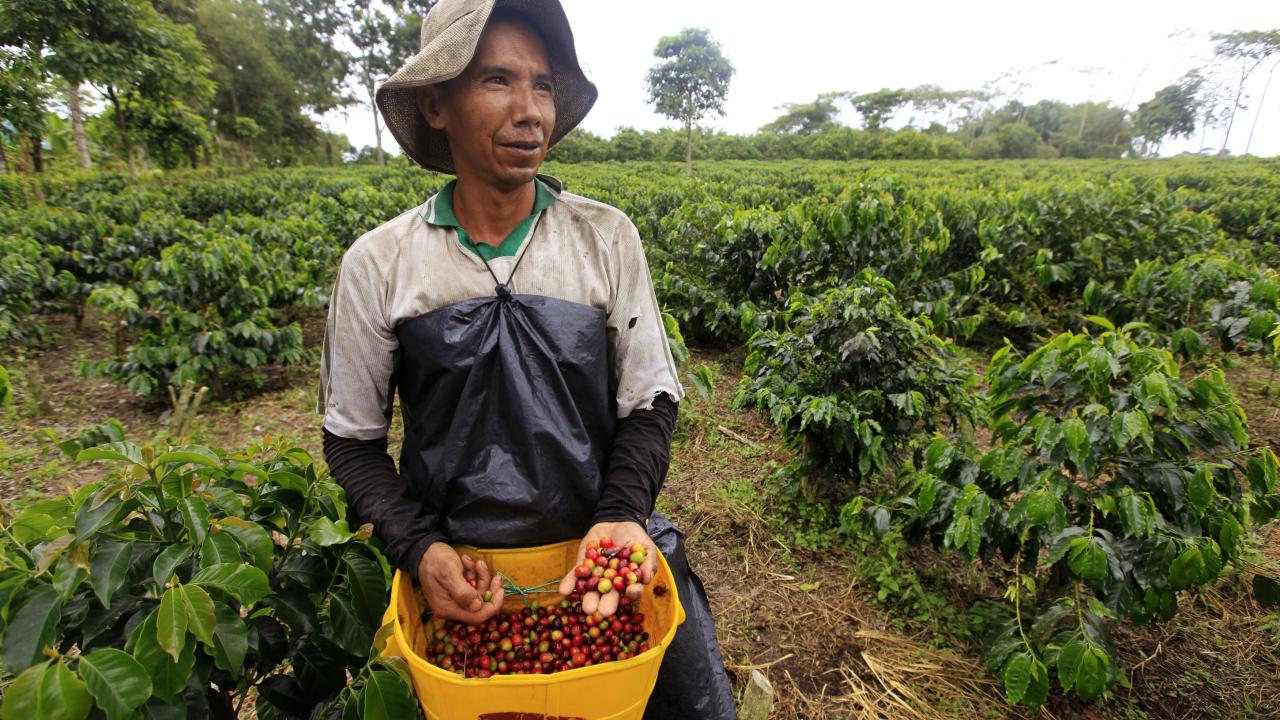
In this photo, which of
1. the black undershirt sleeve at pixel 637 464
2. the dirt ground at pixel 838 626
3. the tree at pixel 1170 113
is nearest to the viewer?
the black undershirt sleeve at pixel 637 464

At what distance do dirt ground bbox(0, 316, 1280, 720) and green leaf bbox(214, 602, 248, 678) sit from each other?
0.65 meters

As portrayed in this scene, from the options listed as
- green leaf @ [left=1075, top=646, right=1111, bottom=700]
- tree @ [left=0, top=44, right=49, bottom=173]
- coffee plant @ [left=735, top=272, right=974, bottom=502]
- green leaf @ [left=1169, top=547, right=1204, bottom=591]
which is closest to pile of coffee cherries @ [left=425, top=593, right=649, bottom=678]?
green leaf @ [left=1075, top=646, right=1111, bottom=700]

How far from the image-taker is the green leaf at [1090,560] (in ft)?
6.20

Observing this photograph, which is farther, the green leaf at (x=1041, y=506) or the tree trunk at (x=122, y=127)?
the tree trunk at (x=122, y=127)

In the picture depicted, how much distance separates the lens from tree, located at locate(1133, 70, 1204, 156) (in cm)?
4600

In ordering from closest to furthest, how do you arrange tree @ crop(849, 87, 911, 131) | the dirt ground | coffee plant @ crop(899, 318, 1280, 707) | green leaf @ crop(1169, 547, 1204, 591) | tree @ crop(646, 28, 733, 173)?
green leaf @ crop(1169, 547, 1204, 591) < coffee plant @ crop(899, 318, 1280, 707) < the dirt ground < tree @ crop(646, 28, 733, 173) < tree @ crop(849, 87, 911, 131)

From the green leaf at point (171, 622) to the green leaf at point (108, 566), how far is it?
0.33ft

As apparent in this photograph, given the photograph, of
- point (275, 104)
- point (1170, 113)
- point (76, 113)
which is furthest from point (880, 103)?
point (76, 113)

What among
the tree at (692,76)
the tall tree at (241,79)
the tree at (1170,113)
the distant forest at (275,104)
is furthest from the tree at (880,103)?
the tall tree at (241,79)

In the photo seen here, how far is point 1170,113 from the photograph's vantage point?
46062 millimetres

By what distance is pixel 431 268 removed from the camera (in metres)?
1.38

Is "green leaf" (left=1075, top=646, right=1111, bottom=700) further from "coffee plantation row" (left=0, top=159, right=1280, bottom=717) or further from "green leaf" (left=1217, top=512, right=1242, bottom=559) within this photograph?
"green leaf" (left=1217, top=512, right=1242, bottom=559)

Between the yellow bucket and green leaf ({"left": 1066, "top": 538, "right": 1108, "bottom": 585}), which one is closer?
the yellow bucket

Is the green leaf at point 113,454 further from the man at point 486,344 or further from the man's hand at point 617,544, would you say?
the man's hand at point 617,544
